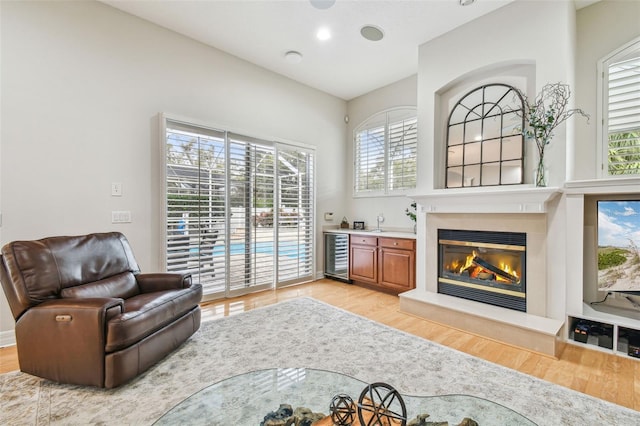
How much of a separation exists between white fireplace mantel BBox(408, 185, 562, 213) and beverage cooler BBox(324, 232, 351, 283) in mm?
1726

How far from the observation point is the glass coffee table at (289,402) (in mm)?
1294

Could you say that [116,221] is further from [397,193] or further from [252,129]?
[397,193]

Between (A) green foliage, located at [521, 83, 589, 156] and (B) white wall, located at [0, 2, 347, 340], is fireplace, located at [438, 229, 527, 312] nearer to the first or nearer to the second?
(A) green foliage, located at [521, 83, 589, 156]

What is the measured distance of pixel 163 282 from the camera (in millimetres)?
2783

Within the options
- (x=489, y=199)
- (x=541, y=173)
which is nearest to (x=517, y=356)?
(x=489, y=199)

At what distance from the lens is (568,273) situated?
275 centimetres

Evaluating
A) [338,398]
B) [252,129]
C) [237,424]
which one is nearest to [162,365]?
Result: [237,424]

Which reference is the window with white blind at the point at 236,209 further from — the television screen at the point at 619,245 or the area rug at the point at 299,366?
the television screen at the point at 619,245

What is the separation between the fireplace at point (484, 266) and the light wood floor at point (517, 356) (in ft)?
1.85

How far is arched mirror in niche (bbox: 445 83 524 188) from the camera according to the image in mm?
3104

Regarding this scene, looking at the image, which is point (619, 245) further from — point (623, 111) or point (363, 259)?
point (363, 259)

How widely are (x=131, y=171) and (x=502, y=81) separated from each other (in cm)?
432

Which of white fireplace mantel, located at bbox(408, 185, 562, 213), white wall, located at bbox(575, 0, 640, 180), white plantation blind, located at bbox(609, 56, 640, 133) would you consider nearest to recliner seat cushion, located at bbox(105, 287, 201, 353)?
white fireplace mantel, located at bbox(408, 185, 562, 213)

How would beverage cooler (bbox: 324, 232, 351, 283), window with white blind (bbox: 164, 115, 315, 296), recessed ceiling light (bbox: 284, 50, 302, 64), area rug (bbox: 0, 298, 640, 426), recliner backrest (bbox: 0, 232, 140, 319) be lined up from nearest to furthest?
area rug (bbox: 0, 298, 640, 426)
recliner backrest (bbox: 0, 232, 140, 319)
window with white blind (bbox: 164, 115, 315, 296)
recessed ceiling light (bbox: 284, 50, 302, 64)
beverage cooler (bbox: 324, 232, 351, 283)
